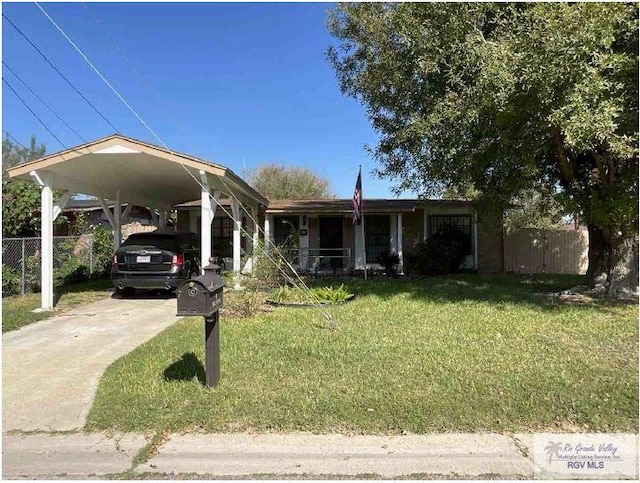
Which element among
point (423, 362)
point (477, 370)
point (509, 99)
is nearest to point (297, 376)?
point (423, 362)

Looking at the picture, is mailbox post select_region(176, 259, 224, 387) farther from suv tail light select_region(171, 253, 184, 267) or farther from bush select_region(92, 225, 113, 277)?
bush select_region(92, 225, 113, 277)

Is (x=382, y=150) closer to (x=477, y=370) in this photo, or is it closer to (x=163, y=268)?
(x=163, y=268)


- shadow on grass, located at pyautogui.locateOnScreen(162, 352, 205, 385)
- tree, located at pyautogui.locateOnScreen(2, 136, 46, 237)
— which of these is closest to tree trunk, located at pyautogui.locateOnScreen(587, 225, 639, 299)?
shadow on grass, located at pyautogui.locateOnScreen(162, 352, 205, 385)

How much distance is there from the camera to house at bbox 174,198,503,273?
1784 cm

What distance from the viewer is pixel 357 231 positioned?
18188 millimetres

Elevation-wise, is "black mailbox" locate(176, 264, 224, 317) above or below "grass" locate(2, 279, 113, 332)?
above

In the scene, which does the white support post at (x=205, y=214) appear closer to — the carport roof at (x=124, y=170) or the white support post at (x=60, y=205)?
the carport roof at (x=124, y=170)

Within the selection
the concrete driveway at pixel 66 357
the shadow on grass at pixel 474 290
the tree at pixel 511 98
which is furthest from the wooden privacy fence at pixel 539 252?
the concrete driveway at pixel 66 357

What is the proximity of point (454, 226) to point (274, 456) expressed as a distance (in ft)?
52.3

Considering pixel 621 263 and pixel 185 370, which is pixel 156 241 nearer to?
pixel 185 370

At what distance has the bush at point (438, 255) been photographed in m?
16.7

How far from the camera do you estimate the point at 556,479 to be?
3352 millimetres

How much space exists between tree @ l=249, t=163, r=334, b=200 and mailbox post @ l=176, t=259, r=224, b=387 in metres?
33.1

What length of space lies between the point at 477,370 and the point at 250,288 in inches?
238
